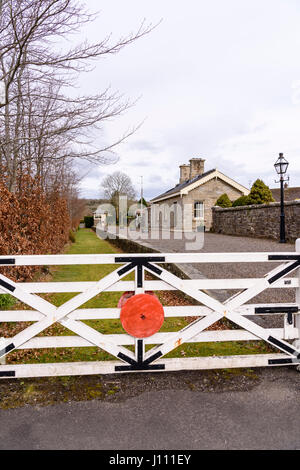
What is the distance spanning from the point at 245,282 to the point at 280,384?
38.7 inches

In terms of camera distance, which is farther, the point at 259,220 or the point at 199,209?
the point at 199,209

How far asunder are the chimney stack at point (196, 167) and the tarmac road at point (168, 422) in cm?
3255

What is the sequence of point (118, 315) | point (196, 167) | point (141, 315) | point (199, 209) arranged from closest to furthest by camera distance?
point (141, 315) < point (118, 315) < point (199, 209) < point (196, 167)

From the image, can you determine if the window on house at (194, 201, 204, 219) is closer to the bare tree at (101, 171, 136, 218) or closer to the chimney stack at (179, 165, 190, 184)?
Answer: the chimney stack at (179, 165, 190, 184)

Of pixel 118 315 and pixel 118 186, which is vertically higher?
pixel 118 186

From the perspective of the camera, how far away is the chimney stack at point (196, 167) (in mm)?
34375

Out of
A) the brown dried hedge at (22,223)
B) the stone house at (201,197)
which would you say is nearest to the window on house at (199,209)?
the stone house at (201,197)

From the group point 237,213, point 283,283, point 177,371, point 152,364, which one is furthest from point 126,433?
point 237,213

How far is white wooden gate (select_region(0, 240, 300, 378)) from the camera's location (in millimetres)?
3084

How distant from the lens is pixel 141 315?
10.2ft

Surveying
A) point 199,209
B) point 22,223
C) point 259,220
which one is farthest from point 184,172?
point 22,223

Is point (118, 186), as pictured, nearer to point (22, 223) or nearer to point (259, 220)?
point (259, 220)

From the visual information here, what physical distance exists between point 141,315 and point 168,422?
0.95 m

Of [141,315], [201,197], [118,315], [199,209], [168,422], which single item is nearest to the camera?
[168,422]
